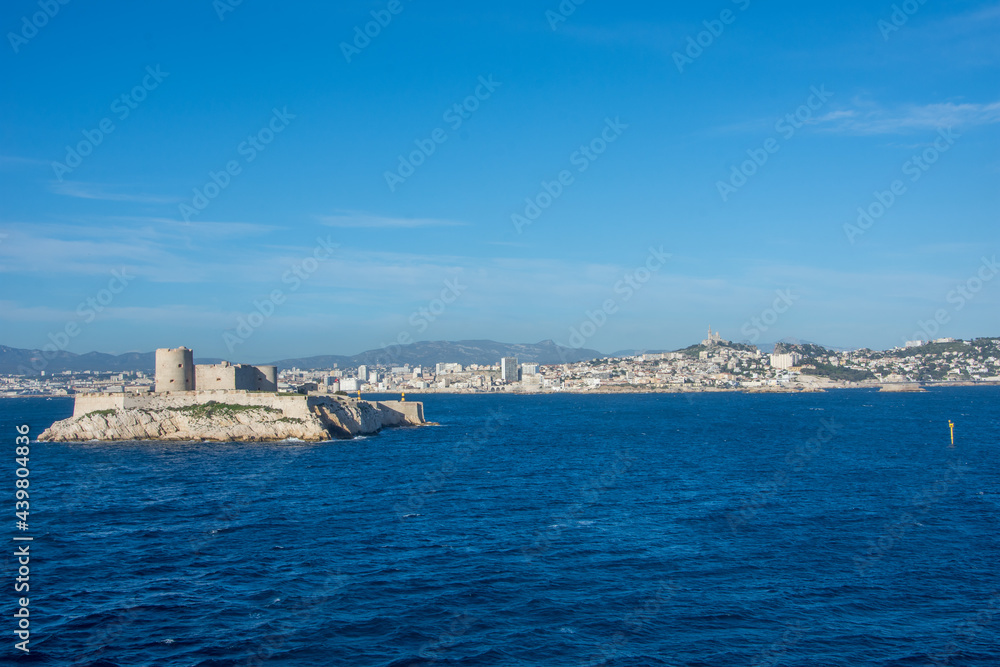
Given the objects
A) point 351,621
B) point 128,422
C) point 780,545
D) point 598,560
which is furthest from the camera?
point 128,422

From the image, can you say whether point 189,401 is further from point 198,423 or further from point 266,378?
point 266,378

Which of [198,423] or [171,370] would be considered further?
[171,370]

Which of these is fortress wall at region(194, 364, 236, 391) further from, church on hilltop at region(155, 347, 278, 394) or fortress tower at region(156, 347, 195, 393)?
fortress tower at region(156, 347, 195, 393)

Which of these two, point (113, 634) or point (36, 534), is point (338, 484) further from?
point (113, 634)

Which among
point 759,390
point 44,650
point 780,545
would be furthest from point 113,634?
point 759,390

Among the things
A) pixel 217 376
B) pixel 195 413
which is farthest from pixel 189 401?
pixel 217 376

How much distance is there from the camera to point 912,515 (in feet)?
96.5

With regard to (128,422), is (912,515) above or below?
below

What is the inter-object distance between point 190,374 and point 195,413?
563 cm

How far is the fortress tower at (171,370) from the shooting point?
208 ft

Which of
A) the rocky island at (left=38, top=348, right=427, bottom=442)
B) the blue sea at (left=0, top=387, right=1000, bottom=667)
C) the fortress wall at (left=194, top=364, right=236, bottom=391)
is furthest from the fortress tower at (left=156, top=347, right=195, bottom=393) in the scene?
the blue sea at (left=0, top=387, right=1000, bottom=667)

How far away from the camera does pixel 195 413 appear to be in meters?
60.2

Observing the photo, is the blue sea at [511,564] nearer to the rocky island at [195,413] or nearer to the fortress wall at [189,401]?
the rocky island at [195,413]

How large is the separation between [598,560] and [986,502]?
20.5 metres
